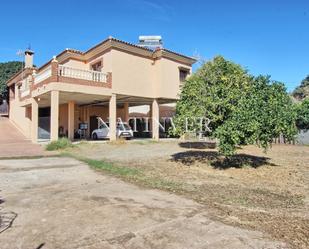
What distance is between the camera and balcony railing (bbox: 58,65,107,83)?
61.6ft

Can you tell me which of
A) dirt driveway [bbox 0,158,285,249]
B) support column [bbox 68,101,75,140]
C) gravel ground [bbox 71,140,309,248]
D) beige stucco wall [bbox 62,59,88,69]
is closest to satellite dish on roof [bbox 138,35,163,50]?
beige stucco wall [bbox 62,59,88,69]

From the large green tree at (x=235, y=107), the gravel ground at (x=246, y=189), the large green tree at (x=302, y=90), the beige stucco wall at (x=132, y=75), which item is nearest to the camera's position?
the gravel ground at (x=246, y=189)

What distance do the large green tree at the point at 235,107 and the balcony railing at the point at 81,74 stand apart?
9.83 metres

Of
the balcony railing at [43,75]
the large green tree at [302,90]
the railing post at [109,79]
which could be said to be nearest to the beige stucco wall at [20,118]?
the balcony railing at [43,75]

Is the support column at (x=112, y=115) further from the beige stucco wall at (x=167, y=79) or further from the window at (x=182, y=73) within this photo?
the window at (x=182, y=73)

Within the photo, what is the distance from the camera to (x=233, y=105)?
10.5 metres

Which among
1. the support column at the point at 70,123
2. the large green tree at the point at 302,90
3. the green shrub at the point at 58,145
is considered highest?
the large green tree at the point at 302,90

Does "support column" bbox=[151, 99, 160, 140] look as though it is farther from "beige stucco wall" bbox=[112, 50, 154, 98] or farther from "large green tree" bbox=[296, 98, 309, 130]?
"large green tree" bbox=[296, 98, 309, 130]

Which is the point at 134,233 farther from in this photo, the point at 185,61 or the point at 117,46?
the point at 185,61

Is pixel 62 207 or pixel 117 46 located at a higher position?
pixel 117 46

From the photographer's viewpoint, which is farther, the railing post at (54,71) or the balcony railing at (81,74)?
the balcony railing at (81,74)

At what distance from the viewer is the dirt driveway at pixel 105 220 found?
4145 millimetres

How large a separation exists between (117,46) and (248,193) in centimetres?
1612

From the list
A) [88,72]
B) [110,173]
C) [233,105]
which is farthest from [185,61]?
[110,173]
